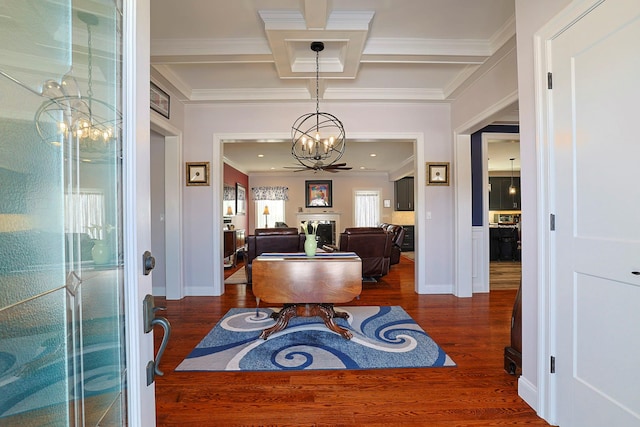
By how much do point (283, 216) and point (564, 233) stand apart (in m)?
8.11

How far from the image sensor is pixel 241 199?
27.2ft

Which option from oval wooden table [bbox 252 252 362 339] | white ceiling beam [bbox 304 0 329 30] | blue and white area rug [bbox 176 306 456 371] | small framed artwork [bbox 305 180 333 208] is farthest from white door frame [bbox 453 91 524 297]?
small framed artwork [bbox 305 180 333 208]

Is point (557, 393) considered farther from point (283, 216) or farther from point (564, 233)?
point (283, 216)

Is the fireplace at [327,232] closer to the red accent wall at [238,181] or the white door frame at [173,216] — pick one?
the red accent wall at [238,181]

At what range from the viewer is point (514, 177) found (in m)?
8.23

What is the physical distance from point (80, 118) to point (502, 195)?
9.29 metres

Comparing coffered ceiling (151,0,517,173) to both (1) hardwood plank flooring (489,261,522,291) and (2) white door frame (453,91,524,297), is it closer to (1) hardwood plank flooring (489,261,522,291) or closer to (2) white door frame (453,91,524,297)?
(2) white door frame (453,91,524,297)

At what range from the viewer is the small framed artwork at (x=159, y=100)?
3.07 m

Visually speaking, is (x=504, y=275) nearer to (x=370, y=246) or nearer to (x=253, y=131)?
(x=370, y=246)

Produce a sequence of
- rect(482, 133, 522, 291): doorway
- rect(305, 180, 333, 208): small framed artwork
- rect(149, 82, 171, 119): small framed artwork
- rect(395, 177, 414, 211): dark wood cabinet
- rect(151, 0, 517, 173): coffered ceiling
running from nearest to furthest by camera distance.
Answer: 1. rect(151, 0, 517, 173): coffered ceiling
2. rect(149, 82, 171, 119): small framed artwork
3. rect(482, 133, 522, 291): doorway
4. rect(395, 177, 414, 211): dark wood cabinet
5. rect(305, 180, 333, 208): small framed artwork

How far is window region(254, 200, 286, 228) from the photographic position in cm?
924

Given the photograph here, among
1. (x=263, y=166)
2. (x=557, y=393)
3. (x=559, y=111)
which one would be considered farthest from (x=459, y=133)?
(x=263, y=166)

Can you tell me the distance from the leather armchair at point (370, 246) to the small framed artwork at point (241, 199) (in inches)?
170

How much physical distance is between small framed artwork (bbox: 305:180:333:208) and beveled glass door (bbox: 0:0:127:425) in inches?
335
